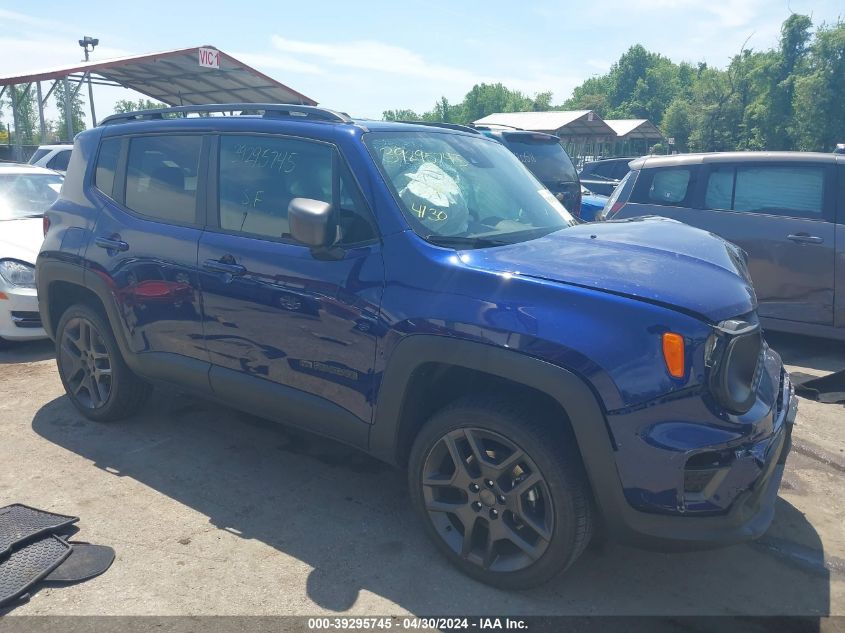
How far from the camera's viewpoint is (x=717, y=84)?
190 feet

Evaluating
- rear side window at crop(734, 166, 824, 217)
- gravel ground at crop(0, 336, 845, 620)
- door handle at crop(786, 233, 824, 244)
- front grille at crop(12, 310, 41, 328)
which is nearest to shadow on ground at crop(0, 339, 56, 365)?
front grille at crop(12, 310, 41, 328)

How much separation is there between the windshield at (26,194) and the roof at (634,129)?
25100 millimetres

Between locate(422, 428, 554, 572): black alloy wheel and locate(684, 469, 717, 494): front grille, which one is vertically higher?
locate(684, 469, 717, 494): front grille

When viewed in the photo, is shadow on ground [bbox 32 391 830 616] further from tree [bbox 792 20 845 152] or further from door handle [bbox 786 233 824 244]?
tree [bbox 792 20 845 152]

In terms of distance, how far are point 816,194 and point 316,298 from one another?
16.2 feet

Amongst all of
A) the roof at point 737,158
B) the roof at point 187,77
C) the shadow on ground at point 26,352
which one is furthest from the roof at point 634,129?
the shadow on ground at point 26,352

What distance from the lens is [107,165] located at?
4.16 metres

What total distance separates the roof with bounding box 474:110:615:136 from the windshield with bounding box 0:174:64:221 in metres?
17.5

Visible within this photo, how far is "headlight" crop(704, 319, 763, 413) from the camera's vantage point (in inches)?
90.0

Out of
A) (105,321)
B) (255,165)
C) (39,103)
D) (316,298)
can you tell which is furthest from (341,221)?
(39,103)

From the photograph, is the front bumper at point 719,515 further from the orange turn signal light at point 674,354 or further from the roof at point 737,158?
the roof at point 737,158

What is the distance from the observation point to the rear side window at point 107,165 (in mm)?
4109

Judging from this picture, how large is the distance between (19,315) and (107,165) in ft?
7.64

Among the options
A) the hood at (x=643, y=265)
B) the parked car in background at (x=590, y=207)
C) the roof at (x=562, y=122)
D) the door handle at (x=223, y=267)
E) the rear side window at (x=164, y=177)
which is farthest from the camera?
the roof at (x=562, y=122)
